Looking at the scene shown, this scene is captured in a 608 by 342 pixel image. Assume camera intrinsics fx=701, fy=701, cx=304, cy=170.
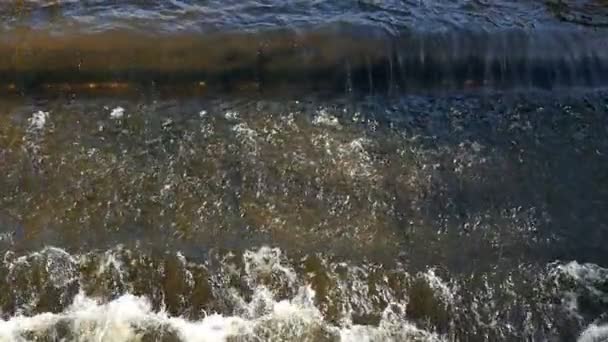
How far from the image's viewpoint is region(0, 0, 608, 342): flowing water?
621cm

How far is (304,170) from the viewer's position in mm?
7441

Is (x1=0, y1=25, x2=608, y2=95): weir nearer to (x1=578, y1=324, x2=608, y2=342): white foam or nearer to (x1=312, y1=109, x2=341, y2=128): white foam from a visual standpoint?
(x1=312, y1=109, x2=341, y2=128): white foam

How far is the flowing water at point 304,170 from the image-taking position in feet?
20.4

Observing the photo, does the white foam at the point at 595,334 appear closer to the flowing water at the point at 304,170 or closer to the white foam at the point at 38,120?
the flowing water at the point at 304,170

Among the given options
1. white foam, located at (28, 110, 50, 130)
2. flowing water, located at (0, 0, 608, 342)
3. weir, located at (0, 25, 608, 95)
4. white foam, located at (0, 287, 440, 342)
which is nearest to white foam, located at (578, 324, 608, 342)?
flowing water, located at (0, 0, 608, 342)

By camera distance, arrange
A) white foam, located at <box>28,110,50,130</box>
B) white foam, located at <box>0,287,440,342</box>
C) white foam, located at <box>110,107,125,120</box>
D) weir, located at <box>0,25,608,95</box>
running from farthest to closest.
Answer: weir, located at <box>0,25,608,95</box> < white foam, located at <box>110,107,125,120</box> < white foam, located at <box>28,110,50,130</box> < white foam, located at <box>0,287,440,342</box>

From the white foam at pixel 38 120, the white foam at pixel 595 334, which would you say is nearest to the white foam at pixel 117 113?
the white foam at pixel 38 120

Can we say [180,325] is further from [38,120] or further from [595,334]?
[595,334]

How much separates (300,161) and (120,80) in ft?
8.72

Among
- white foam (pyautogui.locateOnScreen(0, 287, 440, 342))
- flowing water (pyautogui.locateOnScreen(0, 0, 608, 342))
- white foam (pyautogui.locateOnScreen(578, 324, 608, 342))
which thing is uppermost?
flowing water (pyautogui.locateOnScreen(0, 0, 608, 342))

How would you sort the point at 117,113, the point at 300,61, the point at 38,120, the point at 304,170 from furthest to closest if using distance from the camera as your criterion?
the point at 300,61 → the point at 117,113 → the point at 38,120 → the point at 304,170

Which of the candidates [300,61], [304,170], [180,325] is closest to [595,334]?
[304,170]

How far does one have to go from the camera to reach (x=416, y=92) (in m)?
8.91

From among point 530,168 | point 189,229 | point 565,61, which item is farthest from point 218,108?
point 565,61
